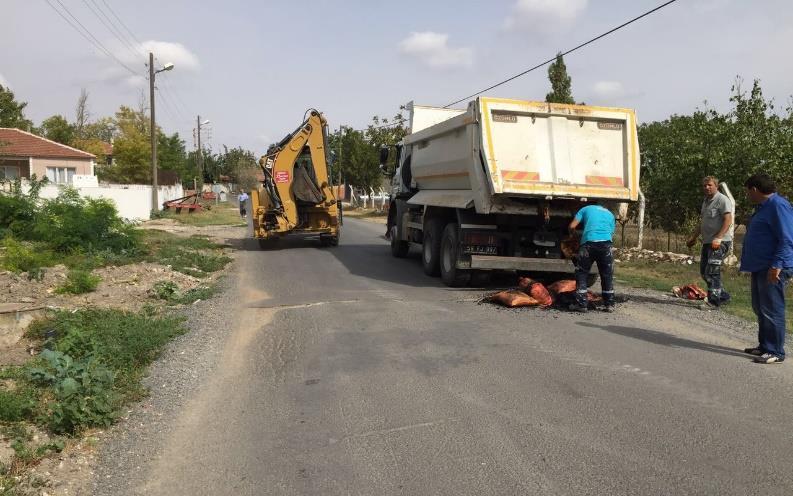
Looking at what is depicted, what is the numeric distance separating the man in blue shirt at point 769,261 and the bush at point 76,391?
5.55 meters

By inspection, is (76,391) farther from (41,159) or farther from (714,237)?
(41,159)

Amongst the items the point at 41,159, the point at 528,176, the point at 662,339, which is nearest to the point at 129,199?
the point at 41,159

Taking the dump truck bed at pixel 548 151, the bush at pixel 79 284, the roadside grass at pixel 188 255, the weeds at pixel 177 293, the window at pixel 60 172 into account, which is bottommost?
the weeds at pixel 177 293

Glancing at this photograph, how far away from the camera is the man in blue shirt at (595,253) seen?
800 cm

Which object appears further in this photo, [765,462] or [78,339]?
[78,339]

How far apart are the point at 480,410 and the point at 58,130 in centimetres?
6182

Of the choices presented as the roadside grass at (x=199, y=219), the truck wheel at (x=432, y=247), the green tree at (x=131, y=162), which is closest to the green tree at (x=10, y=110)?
the green tree at (x=131, y=162)

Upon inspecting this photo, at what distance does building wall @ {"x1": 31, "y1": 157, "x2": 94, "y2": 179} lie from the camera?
36.5 metres

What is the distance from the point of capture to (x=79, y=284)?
9.47 meters

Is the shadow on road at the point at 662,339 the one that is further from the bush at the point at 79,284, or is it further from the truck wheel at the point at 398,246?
the truck wheel at the point at 398,246

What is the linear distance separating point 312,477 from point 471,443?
1.03m

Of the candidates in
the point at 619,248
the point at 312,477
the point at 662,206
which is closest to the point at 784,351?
the point at 312,477

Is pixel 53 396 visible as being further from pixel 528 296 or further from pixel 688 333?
pixel 688 333

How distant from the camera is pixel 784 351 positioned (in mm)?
5953
